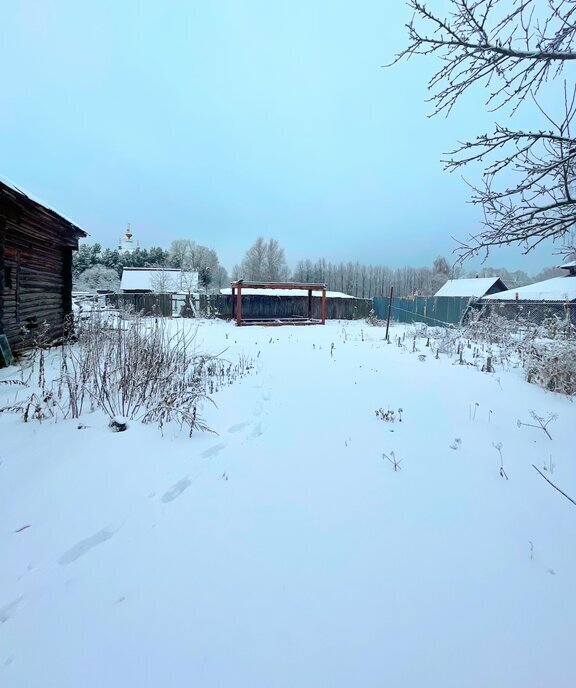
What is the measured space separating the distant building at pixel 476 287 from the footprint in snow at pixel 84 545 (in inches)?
1058

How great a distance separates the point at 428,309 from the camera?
2044 cm

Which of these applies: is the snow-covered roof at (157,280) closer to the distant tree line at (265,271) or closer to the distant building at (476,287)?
the distant tree line at (265,271)

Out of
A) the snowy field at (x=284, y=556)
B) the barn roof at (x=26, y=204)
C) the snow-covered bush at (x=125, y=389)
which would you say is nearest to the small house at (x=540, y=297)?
the snowy field at (x=284, y=556)

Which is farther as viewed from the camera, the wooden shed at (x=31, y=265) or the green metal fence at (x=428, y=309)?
the green metal fence at (x=428, y=309)

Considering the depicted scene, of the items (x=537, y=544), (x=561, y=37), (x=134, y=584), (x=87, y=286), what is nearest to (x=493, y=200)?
(x=561, y=37)

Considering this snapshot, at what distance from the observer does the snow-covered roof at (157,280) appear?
26984 millimetres

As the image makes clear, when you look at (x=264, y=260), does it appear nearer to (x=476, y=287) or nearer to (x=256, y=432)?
(x=476, y=287)

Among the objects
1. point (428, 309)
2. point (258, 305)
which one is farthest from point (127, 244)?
point (428, 309)

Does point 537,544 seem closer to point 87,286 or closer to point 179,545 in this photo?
point 179,545

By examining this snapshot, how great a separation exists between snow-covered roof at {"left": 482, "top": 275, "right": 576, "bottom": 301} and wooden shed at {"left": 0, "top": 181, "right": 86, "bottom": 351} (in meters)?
20.6

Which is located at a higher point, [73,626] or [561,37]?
[561,37]

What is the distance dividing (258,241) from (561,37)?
1973 inches

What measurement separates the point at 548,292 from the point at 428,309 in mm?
6288

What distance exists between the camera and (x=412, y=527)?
2.10 metres
